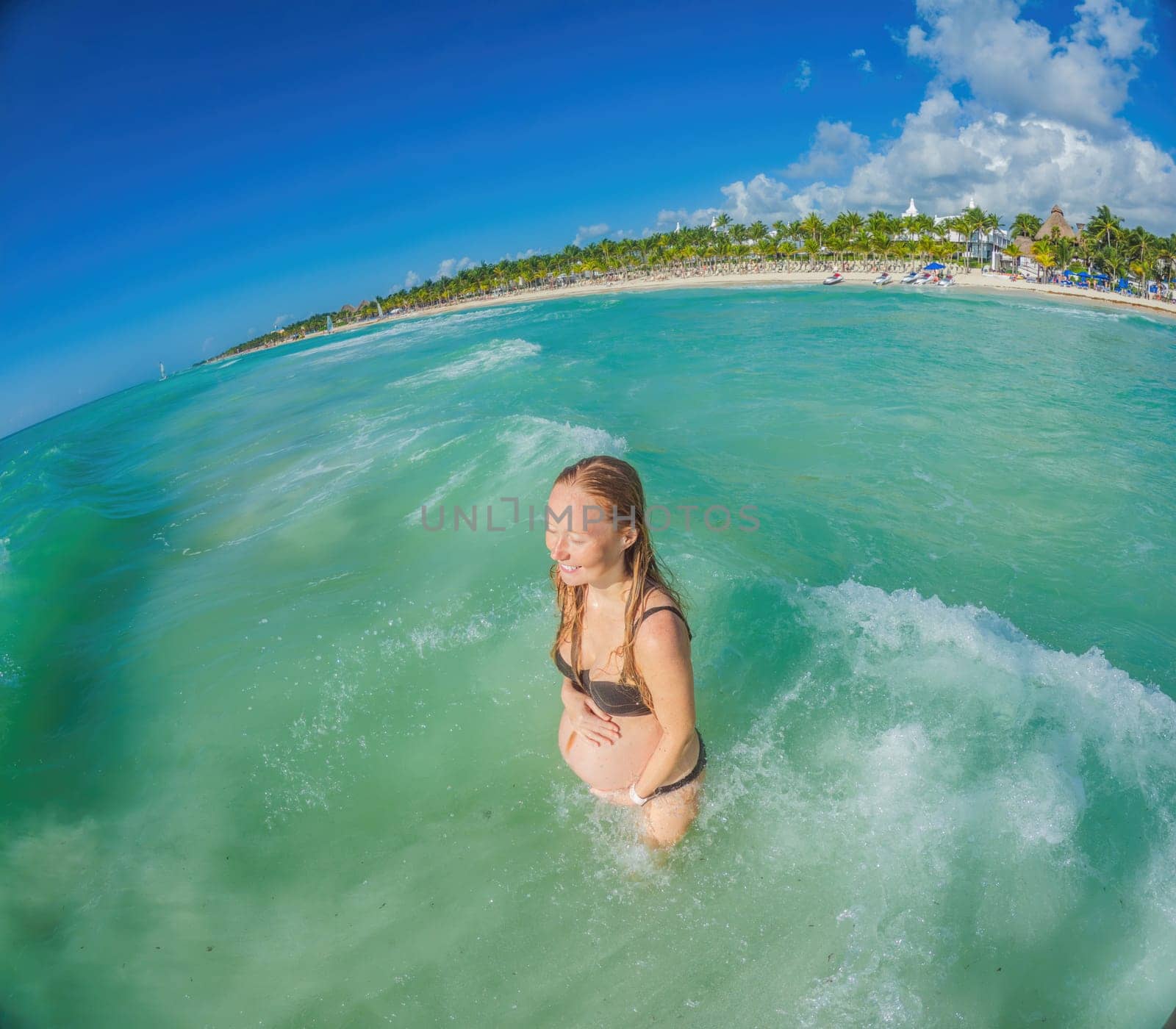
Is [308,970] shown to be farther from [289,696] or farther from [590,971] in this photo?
[289,696]

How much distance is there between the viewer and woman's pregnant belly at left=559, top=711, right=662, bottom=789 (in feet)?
10.3

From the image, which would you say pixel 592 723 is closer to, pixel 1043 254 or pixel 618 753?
pixel 618 753

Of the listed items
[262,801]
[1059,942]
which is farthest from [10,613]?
[1059,942]

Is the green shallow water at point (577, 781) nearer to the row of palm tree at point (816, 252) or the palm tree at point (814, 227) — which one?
the row of palm tree at point (816, 252)

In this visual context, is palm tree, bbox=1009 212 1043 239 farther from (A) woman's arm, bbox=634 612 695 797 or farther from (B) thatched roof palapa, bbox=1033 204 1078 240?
(A) woman's arm, bbox=634 612 695 797

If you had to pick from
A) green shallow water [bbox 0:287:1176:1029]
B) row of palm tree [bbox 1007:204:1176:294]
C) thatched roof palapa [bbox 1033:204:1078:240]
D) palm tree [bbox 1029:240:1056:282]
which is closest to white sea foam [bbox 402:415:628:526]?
green shallow water [bbox 0:287:1176:1029]

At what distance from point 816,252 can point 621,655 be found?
10977 centimetres

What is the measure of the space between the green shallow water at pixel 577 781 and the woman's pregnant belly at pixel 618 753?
429 mm

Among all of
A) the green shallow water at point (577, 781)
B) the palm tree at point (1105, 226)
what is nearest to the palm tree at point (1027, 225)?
the palm tree at point (1105, 226)

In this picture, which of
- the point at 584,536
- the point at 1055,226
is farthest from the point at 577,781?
the point at 1055,226

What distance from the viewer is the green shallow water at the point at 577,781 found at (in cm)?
293

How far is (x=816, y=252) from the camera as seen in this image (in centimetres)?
9594

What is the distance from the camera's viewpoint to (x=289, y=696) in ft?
16.7

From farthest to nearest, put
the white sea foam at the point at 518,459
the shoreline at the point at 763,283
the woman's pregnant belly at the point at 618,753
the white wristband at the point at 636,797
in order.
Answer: the shoreline at the point at 763,283
the white sea foam at the point at 518,459
the woman's pregnant belly at the point at 618,753
the white wristband at the point at 636,797
